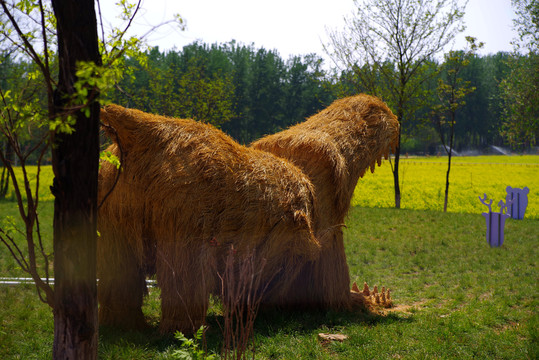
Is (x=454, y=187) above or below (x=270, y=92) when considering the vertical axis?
below

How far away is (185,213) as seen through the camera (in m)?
5.15

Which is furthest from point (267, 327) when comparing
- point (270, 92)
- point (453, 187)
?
point (270, 92)

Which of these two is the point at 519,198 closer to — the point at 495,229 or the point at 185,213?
the point at 495,229

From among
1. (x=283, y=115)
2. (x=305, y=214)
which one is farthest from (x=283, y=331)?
(x=283, y=115)

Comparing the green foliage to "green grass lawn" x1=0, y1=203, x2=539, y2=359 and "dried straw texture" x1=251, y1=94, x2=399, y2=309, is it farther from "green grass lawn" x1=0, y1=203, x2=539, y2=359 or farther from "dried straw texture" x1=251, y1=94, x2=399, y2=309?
"dried straw texture" x1=251, y1=94, x2=399, y2=309

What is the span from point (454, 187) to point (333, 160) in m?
23.8

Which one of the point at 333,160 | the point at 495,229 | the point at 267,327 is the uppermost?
the point at 333,160

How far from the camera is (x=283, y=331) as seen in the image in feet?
19.5

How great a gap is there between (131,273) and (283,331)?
206 cm

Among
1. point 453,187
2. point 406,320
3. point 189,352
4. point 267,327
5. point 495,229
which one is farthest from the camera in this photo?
point 453,187

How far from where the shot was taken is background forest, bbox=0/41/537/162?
2256 centimetres

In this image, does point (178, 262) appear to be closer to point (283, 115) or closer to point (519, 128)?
point (519, 128)

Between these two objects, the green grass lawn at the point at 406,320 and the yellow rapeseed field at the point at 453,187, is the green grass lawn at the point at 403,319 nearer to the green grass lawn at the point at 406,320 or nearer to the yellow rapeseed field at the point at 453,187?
the green grass lawn at the point at 406,320

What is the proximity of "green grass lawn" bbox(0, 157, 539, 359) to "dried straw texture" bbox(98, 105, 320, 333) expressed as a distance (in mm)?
628
